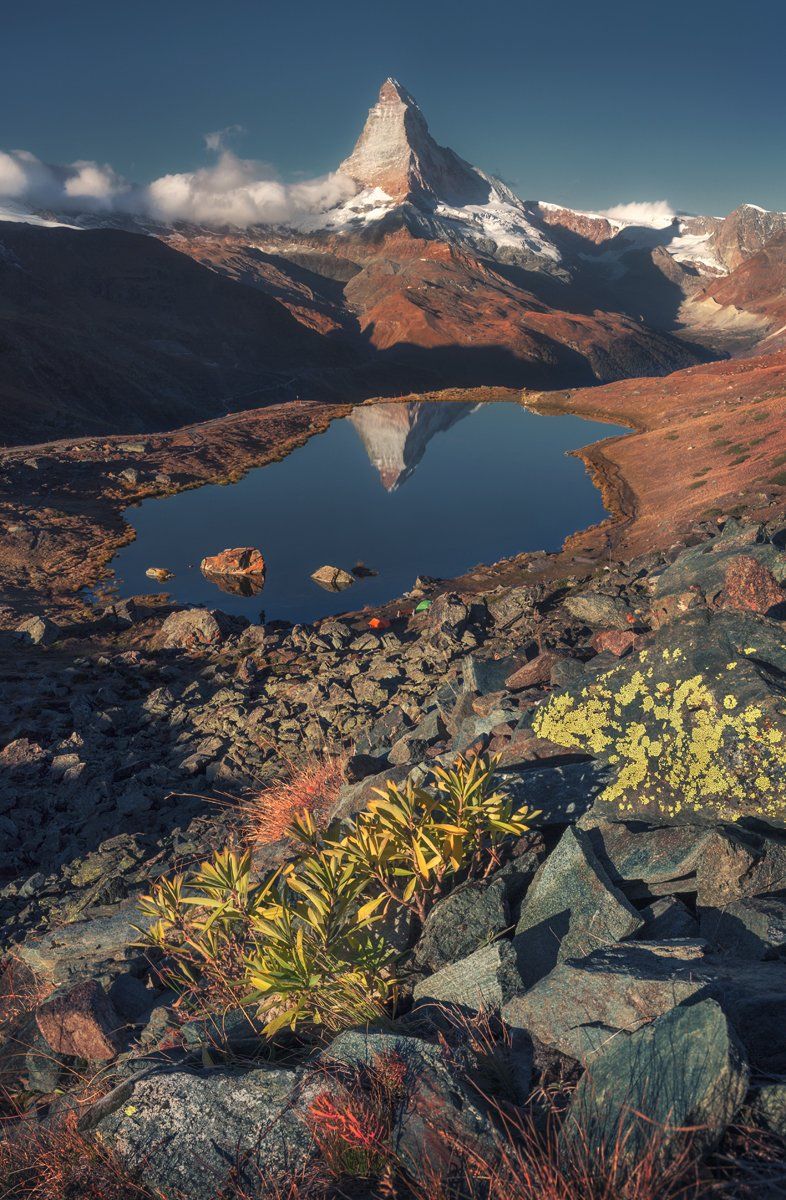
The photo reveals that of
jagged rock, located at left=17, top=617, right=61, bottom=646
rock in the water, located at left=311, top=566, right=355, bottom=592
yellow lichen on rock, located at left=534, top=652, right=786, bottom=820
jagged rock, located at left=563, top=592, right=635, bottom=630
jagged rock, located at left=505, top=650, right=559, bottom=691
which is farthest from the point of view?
rock in the water, located at left=311, top=566, right=355, bottom=592

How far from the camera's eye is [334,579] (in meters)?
30.7

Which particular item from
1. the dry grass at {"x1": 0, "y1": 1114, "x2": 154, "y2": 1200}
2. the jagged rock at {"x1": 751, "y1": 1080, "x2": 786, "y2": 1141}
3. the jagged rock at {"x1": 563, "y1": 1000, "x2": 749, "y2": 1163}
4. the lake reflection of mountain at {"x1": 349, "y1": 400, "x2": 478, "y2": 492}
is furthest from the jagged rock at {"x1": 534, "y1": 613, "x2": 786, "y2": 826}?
the lake reflection of mountain at {"x1": 349, "y1": 400, "x2": 478, "y2": 492}

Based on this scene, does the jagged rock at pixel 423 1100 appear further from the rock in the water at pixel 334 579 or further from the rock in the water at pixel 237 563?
the rock in the water at pixel 237 563

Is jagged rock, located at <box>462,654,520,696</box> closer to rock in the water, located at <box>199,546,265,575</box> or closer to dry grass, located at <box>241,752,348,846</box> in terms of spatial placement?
dry grass, located at <box>241,752,348,846</box>

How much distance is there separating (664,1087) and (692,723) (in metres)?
2.83

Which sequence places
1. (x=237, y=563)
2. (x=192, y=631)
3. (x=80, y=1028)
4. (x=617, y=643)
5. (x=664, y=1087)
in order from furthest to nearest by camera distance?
(x=237, y=563) < (x=192, y=631) < (x=617, y=643) < (x=80, y=1028) < (x=664, y=1087)

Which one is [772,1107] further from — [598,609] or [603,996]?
[598,609]

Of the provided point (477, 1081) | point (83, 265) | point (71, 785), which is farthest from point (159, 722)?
point (83, 265)

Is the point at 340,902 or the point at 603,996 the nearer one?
the point at 603,996

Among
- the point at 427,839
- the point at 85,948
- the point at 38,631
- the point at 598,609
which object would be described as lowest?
the point at 85,948

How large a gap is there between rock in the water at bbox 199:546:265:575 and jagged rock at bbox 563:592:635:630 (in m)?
19.1

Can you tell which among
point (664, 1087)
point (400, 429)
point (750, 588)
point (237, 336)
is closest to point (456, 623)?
point (750, 588)

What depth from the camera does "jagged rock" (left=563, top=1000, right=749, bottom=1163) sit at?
2619 millimetres

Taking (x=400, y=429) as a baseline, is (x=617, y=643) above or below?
below
